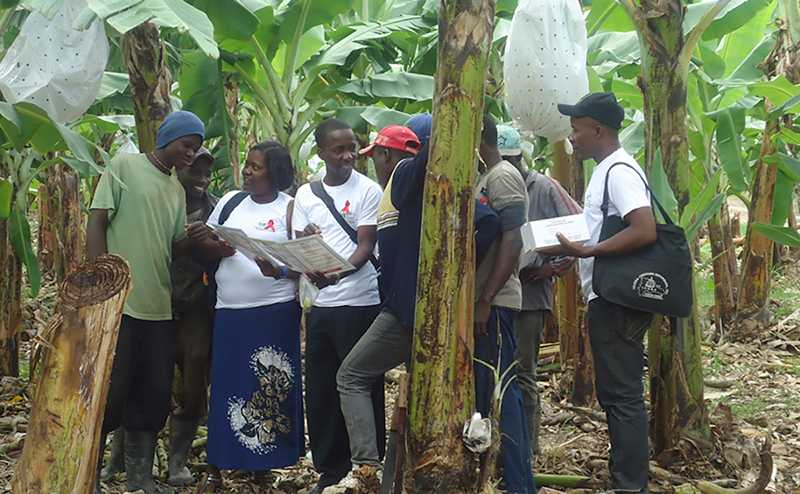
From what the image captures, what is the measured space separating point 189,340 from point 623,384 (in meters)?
2.02

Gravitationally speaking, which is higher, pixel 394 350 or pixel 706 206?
pixel 706 206

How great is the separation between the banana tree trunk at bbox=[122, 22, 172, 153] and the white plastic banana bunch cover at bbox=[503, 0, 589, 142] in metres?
1.74

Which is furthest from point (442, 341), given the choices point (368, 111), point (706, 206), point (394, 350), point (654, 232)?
point (368, 111)

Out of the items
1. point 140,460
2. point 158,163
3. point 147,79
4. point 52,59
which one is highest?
point 147,79

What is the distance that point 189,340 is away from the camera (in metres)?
4.84

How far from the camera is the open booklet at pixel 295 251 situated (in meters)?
4.18

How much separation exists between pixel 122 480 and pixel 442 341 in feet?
6.73

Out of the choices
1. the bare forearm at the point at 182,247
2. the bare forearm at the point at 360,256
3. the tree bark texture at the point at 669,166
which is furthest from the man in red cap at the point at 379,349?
the tree bark texture at the point at 669,166

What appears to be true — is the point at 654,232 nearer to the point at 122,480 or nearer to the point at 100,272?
the point at 100,272

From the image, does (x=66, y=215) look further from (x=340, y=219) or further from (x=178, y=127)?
(x=340, y=219)

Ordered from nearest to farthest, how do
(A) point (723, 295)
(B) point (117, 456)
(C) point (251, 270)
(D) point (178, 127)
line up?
(D) point (178, 127) < (C) point (251, 270) < (B) point (117, 456) < (A) point (723, 295)

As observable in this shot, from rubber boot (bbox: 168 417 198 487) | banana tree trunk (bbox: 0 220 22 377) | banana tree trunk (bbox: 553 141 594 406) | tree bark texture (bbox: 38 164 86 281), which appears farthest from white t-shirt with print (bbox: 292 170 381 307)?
tree bark texture (bbox: 38 164 86 281)

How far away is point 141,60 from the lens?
194 inches

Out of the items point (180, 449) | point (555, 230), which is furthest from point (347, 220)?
point (180, 449)
